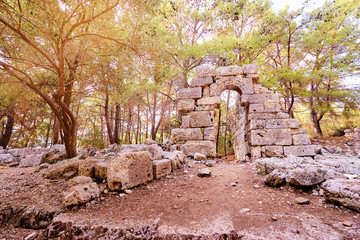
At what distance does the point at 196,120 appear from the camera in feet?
20.1

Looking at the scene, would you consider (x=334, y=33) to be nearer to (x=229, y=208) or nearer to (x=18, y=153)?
(x=229, y=208)

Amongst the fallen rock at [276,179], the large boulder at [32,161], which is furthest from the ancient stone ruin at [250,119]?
the large boulder at [32,161]

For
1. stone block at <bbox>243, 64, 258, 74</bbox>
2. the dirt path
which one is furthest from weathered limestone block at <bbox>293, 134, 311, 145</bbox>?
the dirt path

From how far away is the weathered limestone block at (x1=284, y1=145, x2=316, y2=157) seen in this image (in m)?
5.42

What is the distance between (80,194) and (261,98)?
20.9 feet

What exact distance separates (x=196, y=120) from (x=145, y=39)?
332 cm

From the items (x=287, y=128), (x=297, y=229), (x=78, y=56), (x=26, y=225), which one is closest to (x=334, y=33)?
(x=287, y=128)

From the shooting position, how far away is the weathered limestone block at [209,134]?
5.86 m

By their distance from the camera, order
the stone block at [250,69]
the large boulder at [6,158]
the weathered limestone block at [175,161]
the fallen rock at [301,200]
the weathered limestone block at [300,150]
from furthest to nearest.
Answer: the stone block at [250,69]
the large boulder at [6,158]
the weathered limestone block at [300,150]
the weathered limestone block at [175,161]
the fallen rock at [301,200]

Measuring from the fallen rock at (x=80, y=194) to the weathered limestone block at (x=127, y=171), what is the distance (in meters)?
0.26

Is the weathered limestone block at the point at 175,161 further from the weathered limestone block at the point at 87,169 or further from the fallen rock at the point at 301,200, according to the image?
the fallen rock at the point at 301,200

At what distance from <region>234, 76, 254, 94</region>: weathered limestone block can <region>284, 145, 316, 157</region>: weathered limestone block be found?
8.14ft

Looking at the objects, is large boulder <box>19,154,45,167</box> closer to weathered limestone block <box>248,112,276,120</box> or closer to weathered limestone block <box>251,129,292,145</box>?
weathered limestone block <box>251,129,292,145</box>

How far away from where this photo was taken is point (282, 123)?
5848 millimetres
